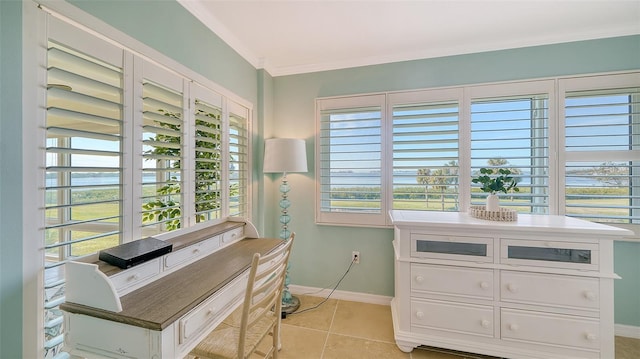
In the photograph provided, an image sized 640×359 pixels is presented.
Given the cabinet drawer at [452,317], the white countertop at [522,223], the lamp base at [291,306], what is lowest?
the lamp base at [291,306]

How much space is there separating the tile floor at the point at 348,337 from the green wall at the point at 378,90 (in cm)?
24

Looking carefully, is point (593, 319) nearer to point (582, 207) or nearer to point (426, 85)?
point (582, 207)

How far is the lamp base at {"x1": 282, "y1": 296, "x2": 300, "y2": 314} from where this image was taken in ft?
7.17

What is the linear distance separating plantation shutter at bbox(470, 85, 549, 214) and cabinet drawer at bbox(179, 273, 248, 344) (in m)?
2.17

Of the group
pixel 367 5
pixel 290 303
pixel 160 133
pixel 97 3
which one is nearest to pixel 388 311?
pixel 290 303

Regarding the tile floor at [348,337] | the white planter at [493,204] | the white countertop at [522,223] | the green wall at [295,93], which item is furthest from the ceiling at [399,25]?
the tile floor at [348,337]

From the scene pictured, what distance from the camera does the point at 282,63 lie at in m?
2.48

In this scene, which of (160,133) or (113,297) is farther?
(160,133)

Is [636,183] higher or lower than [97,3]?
lower

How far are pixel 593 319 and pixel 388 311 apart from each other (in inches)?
53.9

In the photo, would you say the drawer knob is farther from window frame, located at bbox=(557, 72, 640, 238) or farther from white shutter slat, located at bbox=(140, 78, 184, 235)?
white shutter slat, located at bbox=(140, 78, 184, 235)

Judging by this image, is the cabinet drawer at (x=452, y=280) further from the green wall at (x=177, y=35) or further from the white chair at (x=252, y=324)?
the green wall at (x=177, y=35)

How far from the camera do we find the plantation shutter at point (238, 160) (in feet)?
6.75

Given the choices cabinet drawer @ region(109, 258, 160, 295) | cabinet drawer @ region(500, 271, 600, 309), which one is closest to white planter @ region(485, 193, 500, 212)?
cabinet drawer @ region(500, 271, 600, 309)
